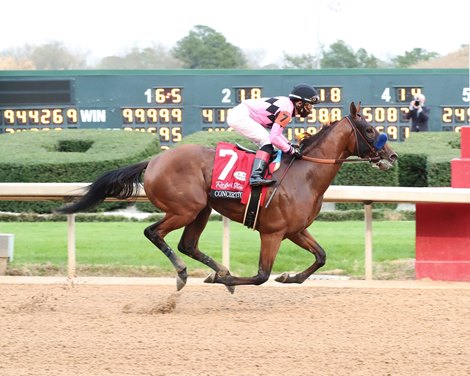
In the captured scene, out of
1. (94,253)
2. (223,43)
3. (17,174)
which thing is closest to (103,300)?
(94,253)

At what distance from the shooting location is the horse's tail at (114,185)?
26.9 ft

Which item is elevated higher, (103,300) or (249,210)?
(249,210)

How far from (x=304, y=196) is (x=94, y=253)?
3.37 metres

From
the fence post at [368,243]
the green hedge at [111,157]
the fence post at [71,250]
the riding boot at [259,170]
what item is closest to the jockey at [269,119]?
the riding boot at [259,170]

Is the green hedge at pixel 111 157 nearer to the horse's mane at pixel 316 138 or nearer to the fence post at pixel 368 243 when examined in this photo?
the fence post at pixel 368 243

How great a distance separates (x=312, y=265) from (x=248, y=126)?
116 centimetres

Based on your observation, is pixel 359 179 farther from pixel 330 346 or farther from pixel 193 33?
pixel 193 33

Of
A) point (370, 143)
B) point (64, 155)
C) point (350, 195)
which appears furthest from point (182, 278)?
point (64, 155)

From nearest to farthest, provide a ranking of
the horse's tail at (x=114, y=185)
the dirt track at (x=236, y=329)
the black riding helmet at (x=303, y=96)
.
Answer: the dirt track at (x=236, y=329), the black riding helmet at (x=303, y=96), the horse's tail at (x=114, y=185)

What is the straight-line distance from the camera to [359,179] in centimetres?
1426

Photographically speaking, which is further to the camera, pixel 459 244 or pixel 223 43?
pixel 223 43

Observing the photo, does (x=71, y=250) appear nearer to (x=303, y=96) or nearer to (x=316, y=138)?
(x=316, y=138)

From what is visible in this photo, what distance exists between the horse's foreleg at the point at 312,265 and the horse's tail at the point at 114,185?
1.28m

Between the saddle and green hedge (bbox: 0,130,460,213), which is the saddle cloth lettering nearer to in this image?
the saddle
